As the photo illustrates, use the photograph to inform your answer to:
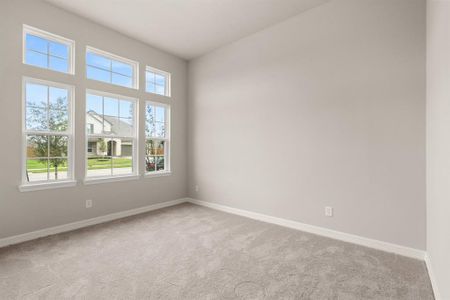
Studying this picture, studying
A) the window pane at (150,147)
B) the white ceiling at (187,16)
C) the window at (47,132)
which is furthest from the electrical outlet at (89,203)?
the white ceiling at (187,16)

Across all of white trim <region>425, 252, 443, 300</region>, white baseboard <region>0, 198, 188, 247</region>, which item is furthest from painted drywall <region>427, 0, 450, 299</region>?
white baseboard <region>0, 198, 188, 247</region>

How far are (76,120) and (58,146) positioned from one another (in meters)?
0.44

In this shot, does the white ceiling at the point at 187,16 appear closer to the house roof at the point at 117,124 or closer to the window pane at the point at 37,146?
the house roof at the point at 117,124

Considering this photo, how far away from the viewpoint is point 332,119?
2979 mm

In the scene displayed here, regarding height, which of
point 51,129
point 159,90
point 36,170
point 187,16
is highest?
point 187,16

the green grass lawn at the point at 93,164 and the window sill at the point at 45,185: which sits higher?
the green grass lawn at the point at 93,164

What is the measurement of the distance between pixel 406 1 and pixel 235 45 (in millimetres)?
2462

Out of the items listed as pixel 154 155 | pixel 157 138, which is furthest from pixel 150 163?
pixel 157 138

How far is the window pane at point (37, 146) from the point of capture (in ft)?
9.68

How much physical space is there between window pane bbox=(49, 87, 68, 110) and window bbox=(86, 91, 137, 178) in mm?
302

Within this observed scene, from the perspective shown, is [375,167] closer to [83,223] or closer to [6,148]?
[83,223]

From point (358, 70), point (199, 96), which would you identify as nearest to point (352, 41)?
point (358, 70)

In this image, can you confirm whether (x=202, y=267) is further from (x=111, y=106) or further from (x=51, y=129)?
(x=111, y=106)

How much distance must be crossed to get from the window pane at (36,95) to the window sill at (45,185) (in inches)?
41.9
